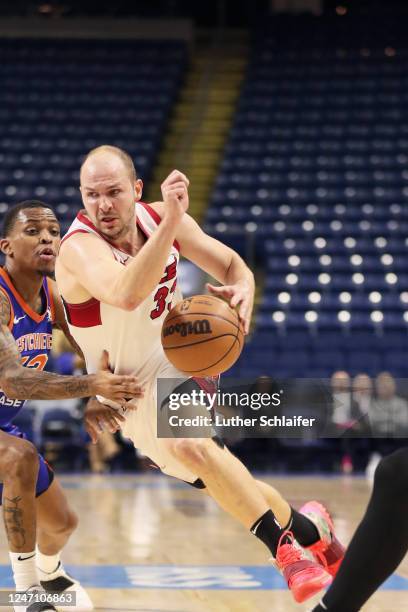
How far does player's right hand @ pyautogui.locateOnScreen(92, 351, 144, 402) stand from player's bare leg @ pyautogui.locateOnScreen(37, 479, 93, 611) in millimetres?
943

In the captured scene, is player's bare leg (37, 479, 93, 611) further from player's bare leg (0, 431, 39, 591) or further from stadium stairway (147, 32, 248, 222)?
stadium stairway (147, 32, 248, 222)

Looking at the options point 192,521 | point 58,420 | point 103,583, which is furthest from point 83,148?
point 103,583

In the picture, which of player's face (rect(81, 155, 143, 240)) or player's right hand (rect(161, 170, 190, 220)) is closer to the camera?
player's right hand (rect(161, 170, 190, 220))

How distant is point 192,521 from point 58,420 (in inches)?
157

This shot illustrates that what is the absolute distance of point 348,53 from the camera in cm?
1733

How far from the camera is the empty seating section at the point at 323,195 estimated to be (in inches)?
451

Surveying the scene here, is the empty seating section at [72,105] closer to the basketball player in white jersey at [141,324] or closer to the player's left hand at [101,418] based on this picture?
the basketball player in white jersey at [141,324]

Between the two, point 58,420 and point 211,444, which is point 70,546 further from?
point 58,420

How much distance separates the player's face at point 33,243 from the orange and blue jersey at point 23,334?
10 cm

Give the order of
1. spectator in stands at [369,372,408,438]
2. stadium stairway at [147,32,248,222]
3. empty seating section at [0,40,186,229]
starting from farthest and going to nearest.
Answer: stadium stairway at [147,32,248,222]
empty seating section at [0,40,186,229]
spectator in stands at [369,372,408,438]

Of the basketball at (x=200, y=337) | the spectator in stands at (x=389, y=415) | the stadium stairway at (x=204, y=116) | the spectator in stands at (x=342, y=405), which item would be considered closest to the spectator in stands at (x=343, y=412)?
the spectator in stands at (x=342, y=405)

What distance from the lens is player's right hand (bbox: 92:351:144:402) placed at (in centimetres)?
302

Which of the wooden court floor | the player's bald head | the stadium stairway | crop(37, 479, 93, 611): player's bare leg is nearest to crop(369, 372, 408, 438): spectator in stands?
the wooden court floor
